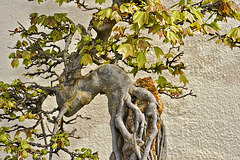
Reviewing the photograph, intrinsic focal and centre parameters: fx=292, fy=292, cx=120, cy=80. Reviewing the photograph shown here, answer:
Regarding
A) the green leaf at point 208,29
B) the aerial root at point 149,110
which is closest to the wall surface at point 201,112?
the aerial root at point 149,110

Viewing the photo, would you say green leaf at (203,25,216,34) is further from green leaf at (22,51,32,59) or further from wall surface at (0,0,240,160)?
wall surface at (0,0,240,160)

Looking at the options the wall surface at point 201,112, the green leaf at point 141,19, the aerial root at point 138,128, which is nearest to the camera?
the green leaf at point 141,19

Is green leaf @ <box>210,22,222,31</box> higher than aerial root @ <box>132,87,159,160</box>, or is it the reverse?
green leaf @ <box>210,22,222,31</box>

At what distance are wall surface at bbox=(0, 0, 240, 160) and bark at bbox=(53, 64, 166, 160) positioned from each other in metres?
0.67

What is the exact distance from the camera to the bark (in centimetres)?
105

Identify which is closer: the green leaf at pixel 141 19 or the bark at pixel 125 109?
the green leaf at pixel 141 19

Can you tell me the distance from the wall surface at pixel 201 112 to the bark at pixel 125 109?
67 cm

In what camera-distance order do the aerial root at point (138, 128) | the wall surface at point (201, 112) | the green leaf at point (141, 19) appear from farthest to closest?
1. the wall surface at point (201, 112)
2. the aerial root at point (138, 128)
3. the green leaf at point (141, 19)

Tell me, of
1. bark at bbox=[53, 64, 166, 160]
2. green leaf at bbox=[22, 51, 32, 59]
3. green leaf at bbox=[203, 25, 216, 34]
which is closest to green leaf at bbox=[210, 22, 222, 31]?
green leaf at bbox=[203, 25, 216, 34]

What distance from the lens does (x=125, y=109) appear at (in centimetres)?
112

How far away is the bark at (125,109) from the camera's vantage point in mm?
1048

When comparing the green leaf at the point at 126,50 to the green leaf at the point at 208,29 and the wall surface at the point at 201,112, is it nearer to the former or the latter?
the green leaf at the point at 208,29

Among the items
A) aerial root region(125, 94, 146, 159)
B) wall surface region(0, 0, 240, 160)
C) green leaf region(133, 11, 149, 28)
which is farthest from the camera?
wall surface region(0, 0, 240, 160)

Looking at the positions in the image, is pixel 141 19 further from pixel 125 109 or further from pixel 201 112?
pixel 201 112
